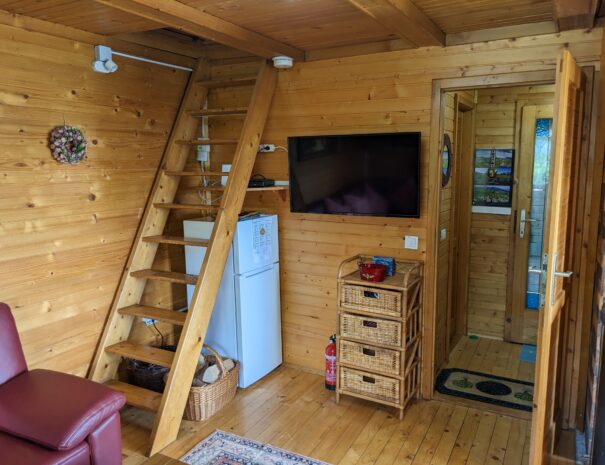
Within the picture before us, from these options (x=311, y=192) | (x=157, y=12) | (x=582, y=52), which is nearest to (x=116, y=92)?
(x=157, y=12)

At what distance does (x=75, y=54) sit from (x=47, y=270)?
132 cm

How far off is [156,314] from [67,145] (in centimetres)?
118

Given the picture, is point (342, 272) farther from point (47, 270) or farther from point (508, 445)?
point (47, 270)

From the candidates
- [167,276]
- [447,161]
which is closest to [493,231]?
[447,161]

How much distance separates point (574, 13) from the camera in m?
2.40

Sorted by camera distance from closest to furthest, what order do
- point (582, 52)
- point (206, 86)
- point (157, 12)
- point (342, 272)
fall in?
point (157, 12) < point (582, 52) < point (342, 272) < point (206, 86)

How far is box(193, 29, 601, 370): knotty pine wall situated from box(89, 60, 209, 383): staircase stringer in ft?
0.83

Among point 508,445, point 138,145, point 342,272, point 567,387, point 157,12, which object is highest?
point 157,12

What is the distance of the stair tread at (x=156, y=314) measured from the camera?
3.11 meters

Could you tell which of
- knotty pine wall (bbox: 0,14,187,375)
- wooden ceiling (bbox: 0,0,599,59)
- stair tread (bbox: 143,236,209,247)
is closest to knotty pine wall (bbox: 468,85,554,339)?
wooden ceiling (bbox: 0,0,599,59)

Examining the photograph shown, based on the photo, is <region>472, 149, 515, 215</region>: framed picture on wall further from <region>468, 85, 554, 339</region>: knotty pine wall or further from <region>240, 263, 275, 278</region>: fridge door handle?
<region>240, 263, 275, 278</region>: fridge door handle

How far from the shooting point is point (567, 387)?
9.77ft

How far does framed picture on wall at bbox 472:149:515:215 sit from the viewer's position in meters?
4.24

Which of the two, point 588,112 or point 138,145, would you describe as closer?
point 588,112
